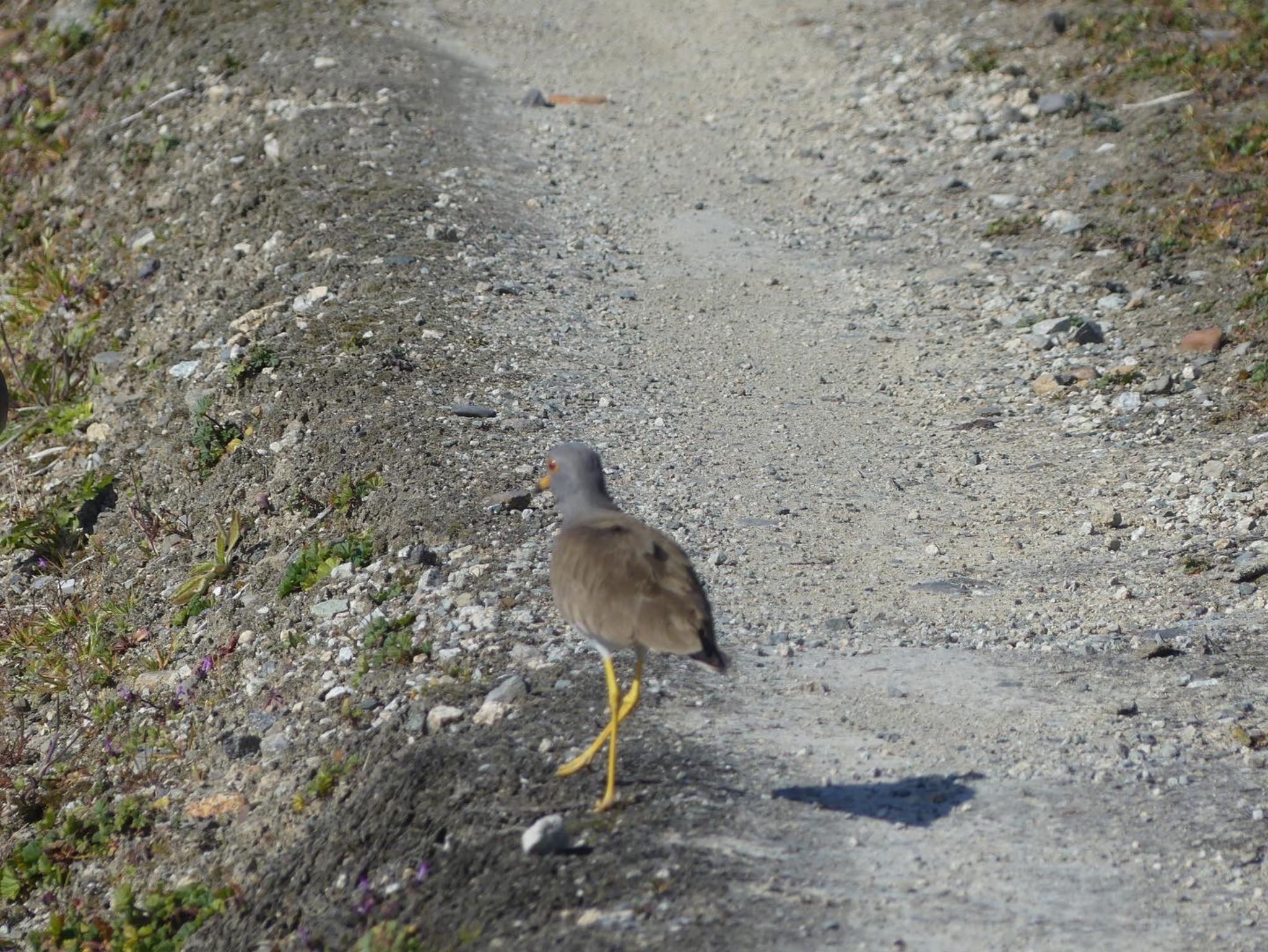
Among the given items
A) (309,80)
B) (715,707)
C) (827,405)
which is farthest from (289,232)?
(715,707)

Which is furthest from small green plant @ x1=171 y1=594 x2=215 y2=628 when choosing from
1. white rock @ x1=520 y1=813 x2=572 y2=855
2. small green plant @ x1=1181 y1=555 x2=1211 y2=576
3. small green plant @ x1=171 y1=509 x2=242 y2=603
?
small green plant @ x1=1181 y1=555 x2=1211 y2=576

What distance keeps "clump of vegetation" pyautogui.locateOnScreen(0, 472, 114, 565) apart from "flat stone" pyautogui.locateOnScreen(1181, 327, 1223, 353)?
8.05 metres

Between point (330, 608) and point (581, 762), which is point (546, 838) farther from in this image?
point (330, 608)

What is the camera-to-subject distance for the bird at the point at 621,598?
5586 millimetres

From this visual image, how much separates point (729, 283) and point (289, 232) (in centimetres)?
385

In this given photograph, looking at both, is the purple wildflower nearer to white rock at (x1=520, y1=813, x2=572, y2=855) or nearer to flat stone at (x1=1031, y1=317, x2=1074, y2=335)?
white rock at (x1=520, y1=813, x2=572, y2=855)

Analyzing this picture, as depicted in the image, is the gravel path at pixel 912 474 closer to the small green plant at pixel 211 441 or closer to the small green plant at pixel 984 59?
the small green plant at pixel 984 59

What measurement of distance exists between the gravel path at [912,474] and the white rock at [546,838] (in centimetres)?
57

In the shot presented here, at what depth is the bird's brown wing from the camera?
5.58 m

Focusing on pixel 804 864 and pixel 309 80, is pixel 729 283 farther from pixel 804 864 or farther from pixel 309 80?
pixel 804 864

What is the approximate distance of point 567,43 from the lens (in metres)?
18.0

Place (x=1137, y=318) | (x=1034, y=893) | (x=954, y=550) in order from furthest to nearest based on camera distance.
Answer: (x=1137, y=318) < (x=954, y=550) < (x=1034, y=893)

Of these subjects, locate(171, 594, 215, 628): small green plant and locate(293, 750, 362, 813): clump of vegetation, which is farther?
locate(171, 594, 215, 628): small green plant

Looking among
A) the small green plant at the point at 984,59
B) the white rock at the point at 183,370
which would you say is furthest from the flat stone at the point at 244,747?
the small green plant at the point at 984,59
